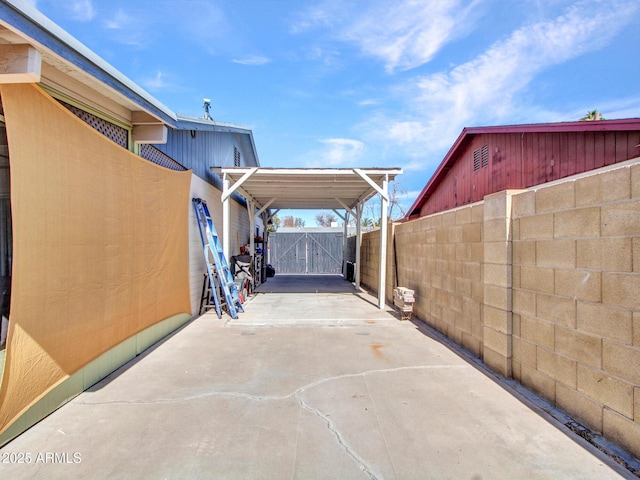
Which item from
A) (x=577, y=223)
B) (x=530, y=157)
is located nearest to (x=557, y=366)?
(x=577, y=223)

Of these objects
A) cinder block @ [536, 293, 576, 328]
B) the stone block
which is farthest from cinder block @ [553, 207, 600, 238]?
the stone block

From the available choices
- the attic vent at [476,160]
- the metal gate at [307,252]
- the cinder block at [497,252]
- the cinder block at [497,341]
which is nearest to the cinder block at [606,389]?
the cinder block at [497,341]

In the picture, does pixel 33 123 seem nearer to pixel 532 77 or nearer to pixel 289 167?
pixel 289 167

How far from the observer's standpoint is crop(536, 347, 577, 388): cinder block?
8.74 ft

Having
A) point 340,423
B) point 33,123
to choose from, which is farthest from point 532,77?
point 33,123

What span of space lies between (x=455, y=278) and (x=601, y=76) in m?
8.50

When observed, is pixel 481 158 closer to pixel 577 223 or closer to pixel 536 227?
pixel 536 227

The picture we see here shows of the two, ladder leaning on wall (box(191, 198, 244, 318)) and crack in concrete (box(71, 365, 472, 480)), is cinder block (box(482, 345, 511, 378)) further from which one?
ladder leaning on wall (box(191, 198, 244, 318))

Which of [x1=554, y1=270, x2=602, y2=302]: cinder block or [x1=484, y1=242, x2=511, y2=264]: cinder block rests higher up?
[x1=484, y1=242, x2=511, y2=264]: cinder block

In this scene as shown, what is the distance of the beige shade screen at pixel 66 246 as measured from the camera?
243 centimetres

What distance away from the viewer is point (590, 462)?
83.9 inches

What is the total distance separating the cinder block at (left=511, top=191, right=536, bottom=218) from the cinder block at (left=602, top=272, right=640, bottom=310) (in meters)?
1.02

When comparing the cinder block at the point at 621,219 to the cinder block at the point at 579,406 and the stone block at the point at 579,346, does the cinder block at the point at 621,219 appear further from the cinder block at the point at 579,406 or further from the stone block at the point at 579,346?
the cinder block at the point at 579,406

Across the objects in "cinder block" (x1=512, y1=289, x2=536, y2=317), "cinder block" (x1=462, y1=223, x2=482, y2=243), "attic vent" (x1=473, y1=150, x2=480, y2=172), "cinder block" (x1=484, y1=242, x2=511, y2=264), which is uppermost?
"attic vent" (x1=473, y1=150, x2=480, y2=172)
